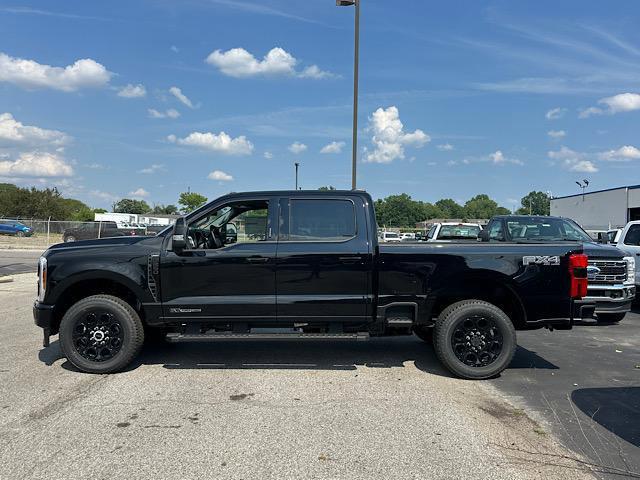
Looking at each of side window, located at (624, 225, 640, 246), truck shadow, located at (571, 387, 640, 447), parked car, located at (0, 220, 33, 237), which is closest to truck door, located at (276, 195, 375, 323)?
truck shadow, located at (571, 387, 640, 447)

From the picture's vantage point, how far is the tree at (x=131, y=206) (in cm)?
13950

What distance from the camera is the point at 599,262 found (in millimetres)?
7793

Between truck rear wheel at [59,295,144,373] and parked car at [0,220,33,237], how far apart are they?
4103 centimetres

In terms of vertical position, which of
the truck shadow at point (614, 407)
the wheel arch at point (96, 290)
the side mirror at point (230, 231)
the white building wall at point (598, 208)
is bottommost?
the truck shadow at point (614, 407)

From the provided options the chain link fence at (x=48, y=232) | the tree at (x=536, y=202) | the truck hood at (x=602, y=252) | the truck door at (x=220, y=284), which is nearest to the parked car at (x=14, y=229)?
the chain link fence at (x=48, y=232)

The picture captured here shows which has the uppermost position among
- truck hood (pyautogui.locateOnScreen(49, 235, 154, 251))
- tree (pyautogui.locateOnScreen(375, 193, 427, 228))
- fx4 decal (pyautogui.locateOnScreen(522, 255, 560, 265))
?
tree (pyautogui.locateOnScreen(375, 193, 427, 228))

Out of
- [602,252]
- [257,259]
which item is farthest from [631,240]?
[257,259]

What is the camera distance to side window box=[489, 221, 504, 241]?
33.9ft

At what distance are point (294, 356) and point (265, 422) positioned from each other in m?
2.22

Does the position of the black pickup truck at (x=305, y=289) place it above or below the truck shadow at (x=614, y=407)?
above

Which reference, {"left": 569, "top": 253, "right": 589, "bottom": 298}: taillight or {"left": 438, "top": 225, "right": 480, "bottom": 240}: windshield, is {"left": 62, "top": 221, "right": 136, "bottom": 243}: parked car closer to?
{"left": 438, "top": 225, "right": 480, "bottom": 240}: windshield

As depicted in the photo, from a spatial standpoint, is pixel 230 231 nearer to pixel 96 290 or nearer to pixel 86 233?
pixel 96 290

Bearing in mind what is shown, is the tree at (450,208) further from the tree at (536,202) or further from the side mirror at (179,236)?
the side mirror at (179,236)

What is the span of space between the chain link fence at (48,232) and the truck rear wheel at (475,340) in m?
27.0
